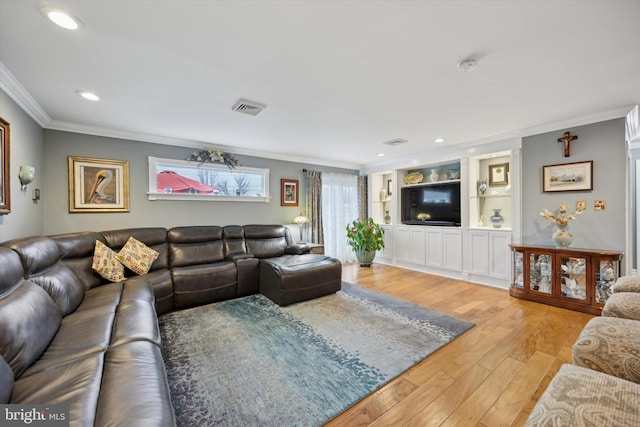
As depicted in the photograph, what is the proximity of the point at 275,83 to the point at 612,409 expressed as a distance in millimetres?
2707

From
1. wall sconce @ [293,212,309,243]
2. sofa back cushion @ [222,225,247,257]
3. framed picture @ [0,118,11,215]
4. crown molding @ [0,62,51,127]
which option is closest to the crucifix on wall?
wall sconce @ [293,212,309,243]

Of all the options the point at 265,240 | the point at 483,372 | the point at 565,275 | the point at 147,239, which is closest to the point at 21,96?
the point at 147,239

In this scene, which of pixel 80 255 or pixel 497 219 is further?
pixel 497 219

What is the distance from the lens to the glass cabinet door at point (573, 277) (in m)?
3.03

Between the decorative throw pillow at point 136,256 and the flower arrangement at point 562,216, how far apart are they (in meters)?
5.14

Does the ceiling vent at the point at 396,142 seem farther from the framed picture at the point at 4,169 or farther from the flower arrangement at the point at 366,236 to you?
the framed picture at the point at 4,169

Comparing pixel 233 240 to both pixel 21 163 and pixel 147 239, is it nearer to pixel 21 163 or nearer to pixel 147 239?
pixel 147 239

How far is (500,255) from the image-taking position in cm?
394

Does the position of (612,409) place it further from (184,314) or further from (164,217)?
(164,217)

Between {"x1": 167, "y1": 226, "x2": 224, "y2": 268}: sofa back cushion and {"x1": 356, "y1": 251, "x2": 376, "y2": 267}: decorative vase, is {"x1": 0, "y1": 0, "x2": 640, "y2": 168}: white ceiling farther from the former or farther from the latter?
{"x1": 356, "y1": 251, "x2": 376, "y2": 267}: decorative vase

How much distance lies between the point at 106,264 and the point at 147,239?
2.24 feet

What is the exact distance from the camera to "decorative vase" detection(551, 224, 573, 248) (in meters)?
3.18

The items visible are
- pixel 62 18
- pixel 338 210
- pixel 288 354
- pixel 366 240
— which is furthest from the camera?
pixel 338 210

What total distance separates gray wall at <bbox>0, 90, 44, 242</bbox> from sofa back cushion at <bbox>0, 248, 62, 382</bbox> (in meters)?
1.04
